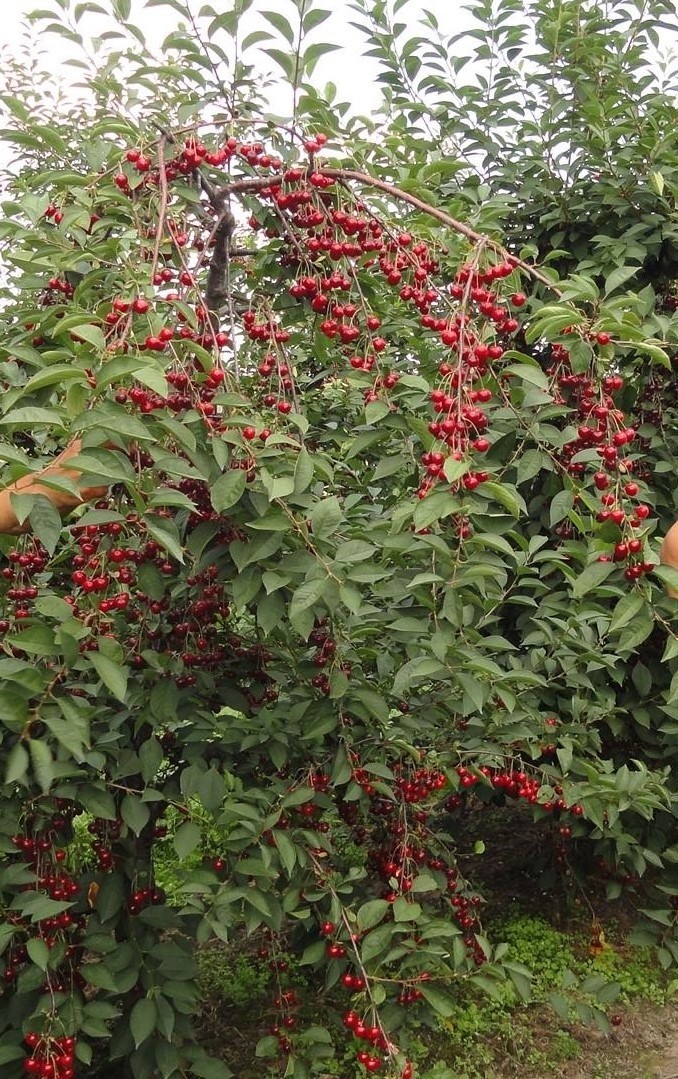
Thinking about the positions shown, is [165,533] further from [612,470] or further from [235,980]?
[235,980]

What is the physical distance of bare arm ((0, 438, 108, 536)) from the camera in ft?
5.42

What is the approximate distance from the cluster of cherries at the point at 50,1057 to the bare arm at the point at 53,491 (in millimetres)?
1077

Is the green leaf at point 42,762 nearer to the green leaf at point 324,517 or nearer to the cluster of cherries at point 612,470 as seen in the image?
the green leaf at point 324,517

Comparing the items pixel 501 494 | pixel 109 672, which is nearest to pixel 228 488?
pixel 109 672

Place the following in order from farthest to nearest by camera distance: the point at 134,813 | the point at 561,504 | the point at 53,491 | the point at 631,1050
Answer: the point at 631,1050 → the point at 561,504 → the point at 134,813 → the point at 53,491

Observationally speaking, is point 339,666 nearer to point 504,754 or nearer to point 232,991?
point 504,754

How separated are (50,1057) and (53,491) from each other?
1.21 meters

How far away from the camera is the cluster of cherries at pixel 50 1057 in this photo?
1938mm

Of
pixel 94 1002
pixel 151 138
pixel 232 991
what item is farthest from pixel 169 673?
pixel 232 991

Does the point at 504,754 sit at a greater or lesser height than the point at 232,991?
greater

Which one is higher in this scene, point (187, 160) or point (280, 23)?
point (280, 23)

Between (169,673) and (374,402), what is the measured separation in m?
0.83

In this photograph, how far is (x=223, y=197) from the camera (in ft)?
7.19

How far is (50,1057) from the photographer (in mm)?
2004
